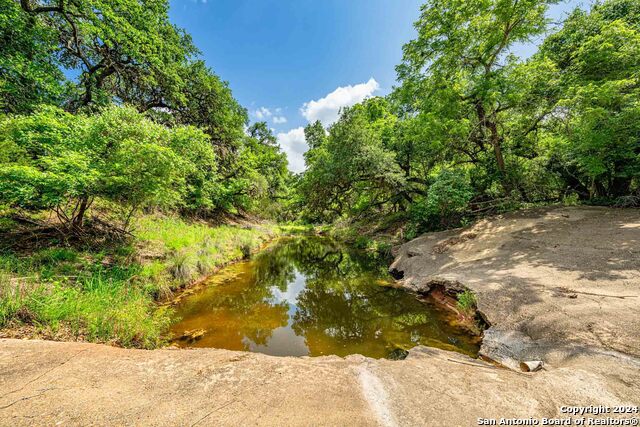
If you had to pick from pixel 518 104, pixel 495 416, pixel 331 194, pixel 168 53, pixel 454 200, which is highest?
pixel 168 53

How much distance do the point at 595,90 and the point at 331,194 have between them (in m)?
11.7

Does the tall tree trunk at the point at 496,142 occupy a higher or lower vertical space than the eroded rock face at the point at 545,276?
higher

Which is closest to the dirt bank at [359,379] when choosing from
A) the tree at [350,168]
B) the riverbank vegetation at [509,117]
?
the riverbank vegetation at [509,117]

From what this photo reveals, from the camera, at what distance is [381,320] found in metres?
5.68

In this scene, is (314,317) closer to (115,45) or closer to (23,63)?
(23,63)

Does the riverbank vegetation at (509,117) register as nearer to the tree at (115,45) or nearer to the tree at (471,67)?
the tree at (471,67)

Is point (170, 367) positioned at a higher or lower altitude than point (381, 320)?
higher

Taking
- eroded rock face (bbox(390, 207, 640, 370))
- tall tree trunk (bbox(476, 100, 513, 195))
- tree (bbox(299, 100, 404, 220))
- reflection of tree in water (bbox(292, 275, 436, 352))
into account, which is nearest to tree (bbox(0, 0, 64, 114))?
reflection of tree in water (bbox(292, 275, 436, 352))

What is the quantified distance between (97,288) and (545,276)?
32.0 ft

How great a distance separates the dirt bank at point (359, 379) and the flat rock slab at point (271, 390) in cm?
1

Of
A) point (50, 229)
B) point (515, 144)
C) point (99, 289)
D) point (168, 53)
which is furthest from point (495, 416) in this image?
point (168, 53)

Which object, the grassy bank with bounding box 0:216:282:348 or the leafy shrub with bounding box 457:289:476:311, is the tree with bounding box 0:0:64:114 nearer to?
the grassy bank with bounding box 0:216:282:348

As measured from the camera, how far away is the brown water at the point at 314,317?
15.2ft

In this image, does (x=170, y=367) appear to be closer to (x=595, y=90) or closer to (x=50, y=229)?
(x=50, y=229)
